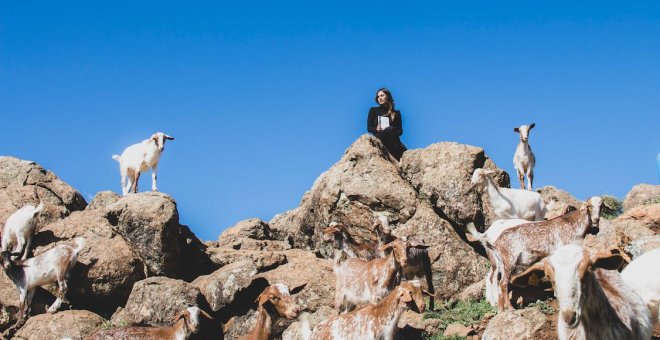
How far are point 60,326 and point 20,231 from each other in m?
3.00

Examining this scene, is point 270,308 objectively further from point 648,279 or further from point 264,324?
point 648,279

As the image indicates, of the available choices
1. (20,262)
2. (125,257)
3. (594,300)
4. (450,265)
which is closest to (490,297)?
(450,265)

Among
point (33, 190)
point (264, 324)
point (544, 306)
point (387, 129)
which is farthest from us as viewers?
point (387, 129)

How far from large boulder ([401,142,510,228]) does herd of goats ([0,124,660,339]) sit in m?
0.48

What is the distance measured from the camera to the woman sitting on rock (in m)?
18.8

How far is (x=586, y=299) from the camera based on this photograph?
21.4 feet

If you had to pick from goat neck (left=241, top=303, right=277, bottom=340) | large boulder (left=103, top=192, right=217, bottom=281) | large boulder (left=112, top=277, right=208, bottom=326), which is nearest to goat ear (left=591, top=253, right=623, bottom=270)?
goat neck (left=241, top=303, right=277, bottom=340)

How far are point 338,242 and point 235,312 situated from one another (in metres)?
2.43

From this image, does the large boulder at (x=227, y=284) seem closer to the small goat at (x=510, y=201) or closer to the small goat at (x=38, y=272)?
the small goat at (x=38, y=272)

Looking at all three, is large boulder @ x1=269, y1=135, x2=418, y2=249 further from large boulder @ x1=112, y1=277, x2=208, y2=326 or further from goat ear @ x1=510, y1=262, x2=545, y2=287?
goat ear @ x1=510, y1=262, x2=545, y2=287

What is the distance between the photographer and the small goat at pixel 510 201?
623 inches

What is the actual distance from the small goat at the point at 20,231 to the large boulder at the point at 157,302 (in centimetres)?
311

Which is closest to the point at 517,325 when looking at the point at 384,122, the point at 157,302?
the point at 157,302

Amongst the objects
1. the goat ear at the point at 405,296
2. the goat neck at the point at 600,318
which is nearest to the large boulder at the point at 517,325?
the goat ear at the point at 405,296
